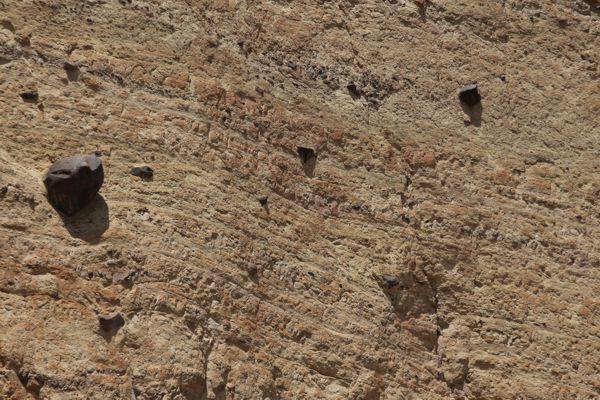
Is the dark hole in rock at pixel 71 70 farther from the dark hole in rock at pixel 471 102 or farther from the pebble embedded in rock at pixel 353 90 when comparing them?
the dark hole in rock at pixel 471 102

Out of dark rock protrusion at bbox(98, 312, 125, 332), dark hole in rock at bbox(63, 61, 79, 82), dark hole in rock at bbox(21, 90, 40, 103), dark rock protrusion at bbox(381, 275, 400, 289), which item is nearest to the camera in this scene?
dark rock protrusion at bbox(98, 312, 125, 332)

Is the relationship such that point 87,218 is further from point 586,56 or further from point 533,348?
point 586,56

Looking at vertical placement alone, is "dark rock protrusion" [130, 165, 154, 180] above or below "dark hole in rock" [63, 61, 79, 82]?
below

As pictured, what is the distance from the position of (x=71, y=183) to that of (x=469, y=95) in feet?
9.37

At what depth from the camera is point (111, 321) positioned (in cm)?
533

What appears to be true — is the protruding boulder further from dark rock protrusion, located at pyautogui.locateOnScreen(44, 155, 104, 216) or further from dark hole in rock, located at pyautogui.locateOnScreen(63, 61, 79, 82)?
dark hole in rock, located at pyautogui.locateOnScreen(63, 61, 79, 82)

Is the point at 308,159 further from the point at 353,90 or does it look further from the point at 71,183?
the point at 71,183

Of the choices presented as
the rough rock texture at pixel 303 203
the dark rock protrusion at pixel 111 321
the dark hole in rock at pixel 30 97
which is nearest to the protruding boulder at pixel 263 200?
the rough rock texture at pixel 303 203

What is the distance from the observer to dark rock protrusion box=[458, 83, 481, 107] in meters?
7.25

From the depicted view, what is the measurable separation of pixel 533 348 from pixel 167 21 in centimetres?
281

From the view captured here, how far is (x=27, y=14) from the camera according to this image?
603cm

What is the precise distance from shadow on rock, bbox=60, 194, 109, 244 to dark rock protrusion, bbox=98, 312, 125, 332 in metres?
0.40

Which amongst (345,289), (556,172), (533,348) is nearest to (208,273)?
(345,289)

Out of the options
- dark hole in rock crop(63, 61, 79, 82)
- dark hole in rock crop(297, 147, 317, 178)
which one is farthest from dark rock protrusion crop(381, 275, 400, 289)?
dark hole in rock crop(63, 61, 79, 82)
